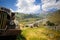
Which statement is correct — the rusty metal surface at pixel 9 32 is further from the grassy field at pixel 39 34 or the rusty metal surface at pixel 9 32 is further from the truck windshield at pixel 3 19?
the grassy field at pixel 39 34

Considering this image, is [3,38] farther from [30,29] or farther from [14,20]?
[30,29]

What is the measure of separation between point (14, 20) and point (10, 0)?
531 millimetres

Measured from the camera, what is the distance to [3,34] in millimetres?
3037

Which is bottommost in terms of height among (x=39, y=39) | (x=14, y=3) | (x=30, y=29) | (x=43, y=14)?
(x=39, y=39)

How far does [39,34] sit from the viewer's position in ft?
12.4

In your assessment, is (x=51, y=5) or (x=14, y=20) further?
(x=51, y=5)

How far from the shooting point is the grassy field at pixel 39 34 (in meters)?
3.72

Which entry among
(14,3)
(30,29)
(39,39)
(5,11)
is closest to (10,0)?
(14,3)

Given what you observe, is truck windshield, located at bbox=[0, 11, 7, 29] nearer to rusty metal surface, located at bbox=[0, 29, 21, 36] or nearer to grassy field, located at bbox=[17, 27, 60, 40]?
rusty metal surface, located at bbox=[0, 29, 21, 36]

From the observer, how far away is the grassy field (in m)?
3.72

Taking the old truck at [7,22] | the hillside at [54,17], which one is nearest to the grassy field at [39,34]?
the hillside at [54,17]

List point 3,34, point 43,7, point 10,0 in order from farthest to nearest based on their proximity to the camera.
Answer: point 43,7
point 10,0
point 3,34

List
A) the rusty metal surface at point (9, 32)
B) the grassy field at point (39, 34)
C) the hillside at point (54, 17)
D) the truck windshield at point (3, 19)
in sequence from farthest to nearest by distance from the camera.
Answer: the hillside at point (54, 17), the grassy field at point (39, 34), the truck windshield at point (3, 19), the rusty metal surface at point (9, 32)

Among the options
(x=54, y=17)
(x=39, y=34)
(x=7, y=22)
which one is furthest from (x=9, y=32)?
(x=54, y=17)
